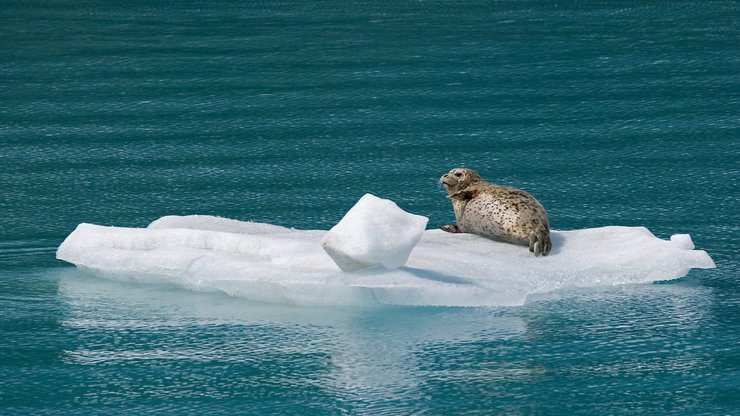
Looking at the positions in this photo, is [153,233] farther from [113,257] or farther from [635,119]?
[635,119]

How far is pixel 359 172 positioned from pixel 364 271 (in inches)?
141

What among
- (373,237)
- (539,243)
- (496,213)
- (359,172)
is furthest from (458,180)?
(373,237)

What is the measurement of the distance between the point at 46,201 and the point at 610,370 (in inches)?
193

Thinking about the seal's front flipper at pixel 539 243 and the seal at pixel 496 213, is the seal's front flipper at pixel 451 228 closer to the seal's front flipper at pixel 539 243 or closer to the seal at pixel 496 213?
the seal at pixel 496 213

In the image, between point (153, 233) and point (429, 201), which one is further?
point (429, 201)

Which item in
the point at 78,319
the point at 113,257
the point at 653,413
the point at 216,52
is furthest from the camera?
the point at 216,52

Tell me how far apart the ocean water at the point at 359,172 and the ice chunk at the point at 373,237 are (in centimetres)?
25

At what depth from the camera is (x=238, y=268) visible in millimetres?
7441

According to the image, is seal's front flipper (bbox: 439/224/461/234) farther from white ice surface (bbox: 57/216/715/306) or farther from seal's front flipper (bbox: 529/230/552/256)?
seal's front flipper (bbox: 529/230/552/256)

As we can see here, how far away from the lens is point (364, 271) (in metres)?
7.25

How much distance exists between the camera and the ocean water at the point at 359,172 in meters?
6.29

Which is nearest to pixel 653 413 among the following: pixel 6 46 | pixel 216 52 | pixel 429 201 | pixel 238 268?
pixel 238 268

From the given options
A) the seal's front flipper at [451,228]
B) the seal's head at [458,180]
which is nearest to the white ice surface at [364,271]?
the seal's front flipper at [451,228]

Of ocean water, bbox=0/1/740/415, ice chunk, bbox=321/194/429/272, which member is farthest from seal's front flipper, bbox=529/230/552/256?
ice chunk, bbox=321/194/429/272
